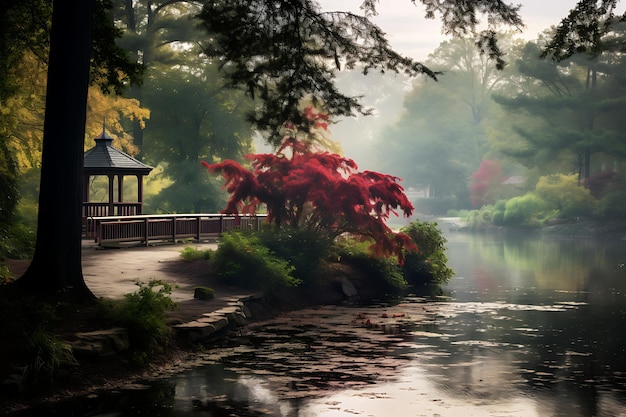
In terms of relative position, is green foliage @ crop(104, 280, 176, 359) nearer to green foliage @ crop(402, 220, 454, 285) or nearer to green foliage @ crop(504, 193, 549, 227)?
green foliage @ crop(402, 220, 454, 285)

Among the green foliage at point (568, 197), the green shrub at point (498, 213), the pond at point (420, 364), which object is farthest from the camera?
the green shrub at point (498, 213)

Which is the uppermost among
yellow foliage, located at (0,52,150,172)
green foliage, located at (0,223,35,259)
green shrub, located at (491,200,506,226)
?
yellow foliage, located at (0,52,150,172)

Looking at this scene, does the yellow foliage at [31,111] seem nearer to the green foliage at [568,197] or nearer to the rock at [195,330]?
the rock at [195,330]

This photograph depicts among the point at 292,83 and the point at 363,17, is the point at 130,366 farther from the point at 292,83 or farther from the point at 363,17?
the point at 363,17

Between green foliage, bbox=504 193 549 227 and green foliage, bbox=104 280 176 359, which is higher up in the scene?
green foliage, bbox=504 193 549 227

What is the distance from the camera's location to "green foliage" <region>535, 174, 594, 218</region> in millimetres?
64438

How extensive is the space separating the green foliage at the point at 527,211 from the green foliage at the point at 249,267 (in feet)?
159

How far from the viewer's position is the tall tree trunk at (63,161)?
14.0 meters

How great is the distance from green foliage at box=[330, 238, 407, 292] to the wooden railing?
3.45m

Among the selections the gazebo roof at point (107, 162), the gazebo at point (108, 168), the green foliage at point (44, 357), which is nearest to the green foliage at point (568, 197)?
the gazebo at point (108, 168)

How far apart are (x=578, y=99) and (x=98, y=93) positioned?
4360 centimetres

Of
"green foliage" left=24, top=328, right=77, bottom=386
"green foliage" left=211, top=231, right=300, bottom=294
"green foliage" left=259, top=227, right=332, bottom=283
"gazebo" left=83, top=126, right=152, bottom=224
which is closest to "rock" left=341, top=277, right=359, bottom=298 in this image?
"green foliage" left=259, top=227, right=332, bottom=283

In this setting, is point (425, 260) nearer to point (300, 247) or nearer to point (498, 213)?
point (300, 247)

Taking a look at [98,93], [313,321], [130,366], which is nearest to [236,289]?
[313,321]
